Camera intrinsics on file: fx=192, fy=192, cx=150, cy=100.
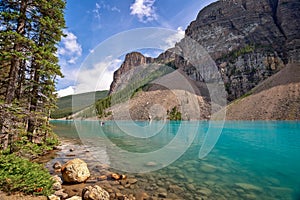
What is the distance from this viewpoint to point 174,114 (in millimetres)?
113625

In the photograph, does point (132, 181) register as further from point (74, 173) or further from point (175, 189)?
point (74, 173)

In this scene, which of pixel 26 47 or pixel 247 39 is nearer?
pixel 26 47

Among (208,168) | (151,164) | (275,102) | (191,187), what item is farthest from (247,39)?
(191,187)

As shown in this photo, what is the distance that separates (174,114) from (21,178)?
108 meters

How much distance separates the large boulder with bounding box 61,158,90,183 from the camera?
9906mm

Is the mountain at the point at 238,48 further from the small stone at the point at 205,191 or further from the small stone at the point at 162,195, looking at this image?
the small stone at the point at 162,195

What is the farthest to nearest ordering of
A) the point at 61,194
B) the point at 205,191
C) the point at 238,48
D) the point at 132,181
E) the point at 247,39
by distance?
the point at 238,48 < the point at 247,39 < the point at 132,181 < the point at 205,191 < the point at 61,194

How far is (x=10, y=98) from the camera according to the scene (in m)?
9.69

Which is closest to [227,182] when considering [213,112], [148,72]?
[213,112]

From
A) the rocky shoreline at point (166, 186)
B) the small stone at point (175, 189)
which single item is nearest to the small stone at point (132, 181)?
the rocky shoreline at point (166, 186)

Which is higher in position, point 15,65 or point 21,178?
point 15,65

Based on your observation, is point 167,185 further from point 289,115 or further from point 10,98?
point 289,115

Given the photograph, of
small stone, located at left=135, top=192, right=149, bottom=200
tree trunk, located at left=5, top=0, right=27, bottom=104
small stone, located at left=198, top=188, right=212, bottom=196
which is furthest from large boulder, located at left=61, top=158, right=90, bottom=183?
small stone, located at left=198, top=188, right=212, bottom=196

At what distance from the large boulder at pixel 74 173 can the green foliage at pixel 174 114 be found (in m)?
102
